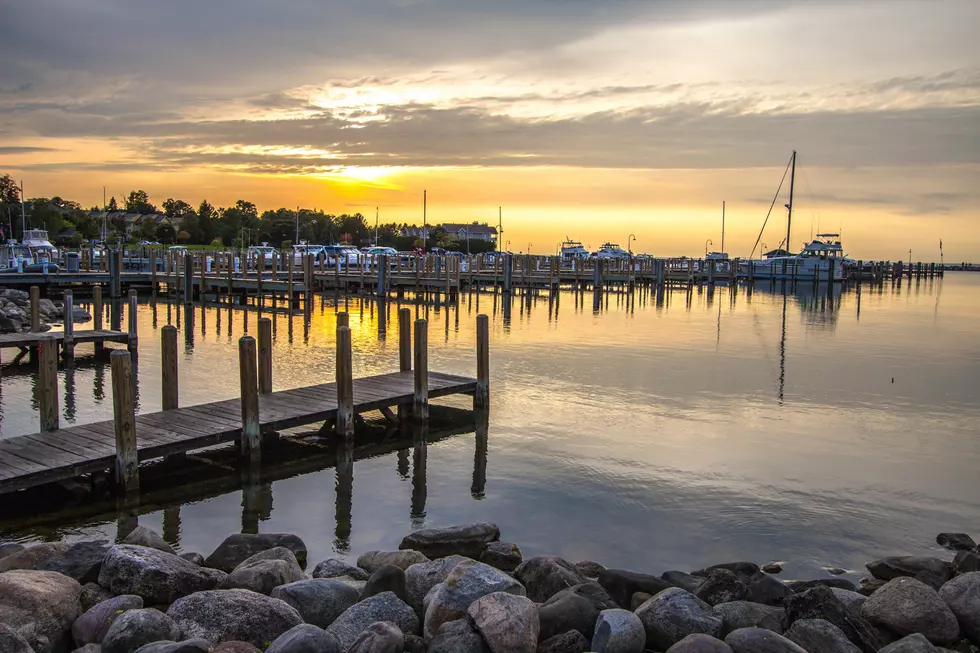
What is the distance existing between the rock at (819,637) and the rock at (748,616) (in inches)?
8.3

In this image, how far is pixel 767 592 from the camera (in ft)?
26.1

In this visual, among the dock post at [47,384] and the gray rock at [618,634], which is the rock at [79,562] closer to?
the dock post at [47,384]

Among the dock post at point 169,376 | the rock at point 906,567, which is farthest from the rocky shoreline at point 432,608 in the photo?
the dock post at point 169,376

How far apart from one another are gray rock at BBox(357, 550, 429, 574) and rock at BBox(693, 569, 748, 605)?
2.85 metres

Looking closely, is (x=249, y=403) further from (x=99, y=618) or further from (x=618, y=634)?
(x=618, y=634)

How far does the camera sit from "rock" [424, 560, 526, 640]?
7020mm

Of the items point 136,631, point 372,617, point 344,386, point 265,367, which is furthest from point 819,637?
point 265,367

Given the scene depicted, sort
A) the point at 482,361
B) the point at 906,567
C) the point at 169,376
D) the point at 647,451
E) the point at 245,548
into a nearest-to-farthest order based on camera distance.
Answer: the point at 245,548 → the point at 906,567 → the point at 169,376 → the point at 647,451 → the point at 482,361

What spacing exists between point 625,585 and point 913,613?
257cm

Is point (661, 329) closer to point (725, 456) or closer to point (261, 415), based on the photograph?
point (725, 456)

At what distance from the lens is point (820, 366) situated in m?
25.9

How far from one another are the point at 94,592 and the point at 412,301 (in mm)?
40389

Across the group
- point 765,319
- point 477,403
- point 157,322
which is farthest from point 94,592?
point 765,319

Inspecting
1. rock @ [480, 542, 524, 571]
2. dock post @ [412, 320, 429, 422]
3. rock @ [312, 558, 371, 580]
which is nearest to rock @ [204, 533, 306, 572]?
rock @ [312, 558, 371, 580]
